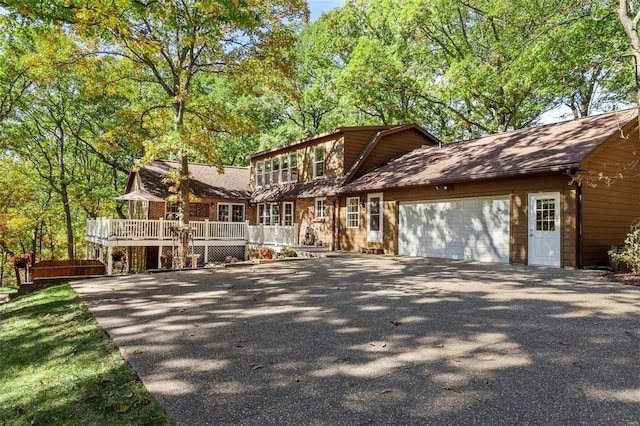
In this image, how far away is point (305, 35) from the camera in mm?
32594

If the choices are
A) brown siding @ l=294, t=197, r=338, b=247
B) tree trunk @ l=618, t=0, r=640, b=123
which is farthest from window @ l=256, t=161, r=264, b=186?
tree trunk @ l=618, t=0, r=640, b=123

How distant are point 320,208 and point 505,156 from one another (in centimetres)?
924

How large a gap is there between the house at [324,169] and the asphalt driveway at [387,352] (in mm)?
10923

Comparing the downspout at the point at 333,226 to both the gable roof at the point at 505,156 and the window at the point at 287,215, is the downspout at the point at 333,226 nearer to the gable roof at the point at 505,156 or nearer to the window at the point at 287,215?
the gable roof at the point at 505,156

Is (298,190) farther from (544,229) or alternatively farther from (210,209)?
(544,229)

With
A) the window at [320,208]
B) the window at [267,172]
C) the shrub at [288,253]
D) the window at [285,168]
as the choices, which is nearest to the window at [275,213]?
the window at [285,168]

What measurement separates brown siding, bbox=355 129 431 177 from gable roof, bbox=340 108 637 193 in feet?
2.71

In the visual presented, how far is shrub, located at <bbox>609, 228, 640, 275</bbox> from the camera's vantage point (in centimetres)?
938

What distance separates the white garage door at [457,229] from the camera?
41.2 ft

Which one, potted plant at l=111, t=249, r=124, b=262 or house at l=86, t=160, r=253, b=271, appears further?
potted plant at l=111, t=249, r=124, b=262

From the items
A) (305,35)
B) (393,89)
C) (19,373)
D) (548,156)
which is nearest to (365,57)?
(393,89)

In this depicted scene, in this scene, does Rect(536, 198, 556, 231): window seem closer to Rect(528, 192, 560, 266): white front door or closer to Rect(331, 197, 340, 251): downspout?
Rect(528, 192, 560, 266): white front door

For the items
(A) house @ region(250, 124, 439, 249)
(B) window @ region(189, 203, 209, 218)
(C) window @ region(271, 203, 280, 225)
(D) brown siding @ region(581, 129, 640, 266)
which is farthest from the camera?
(B) window @ region(189, 203, 209, 218)

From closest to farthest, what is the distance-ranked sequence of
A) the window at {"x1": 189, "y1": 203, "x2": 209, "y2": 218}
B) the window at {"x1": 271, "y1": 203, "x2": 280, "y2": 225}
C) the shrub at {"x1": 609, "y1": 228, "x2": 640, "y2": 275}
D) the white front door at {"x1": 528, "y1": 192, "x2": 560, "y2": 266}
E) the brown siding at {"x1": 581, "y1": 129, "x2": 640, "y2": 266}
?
the shrub at {"x1": 609, "y1": 228, "x2": 640, "y2": 275}
the brown siding at {"x1": 581, "y1": 129, "x2": 640, "y2": 266}
the white front door at {"x1": 528, "y1": 192, "x2": 560, "y2": 266}
the window at {"x1": 271, "y1": 203, "x2": 280, "y2": 225}
the window at {"x1": 189, "y1": 203, "x2": 209, "y2": 218}
